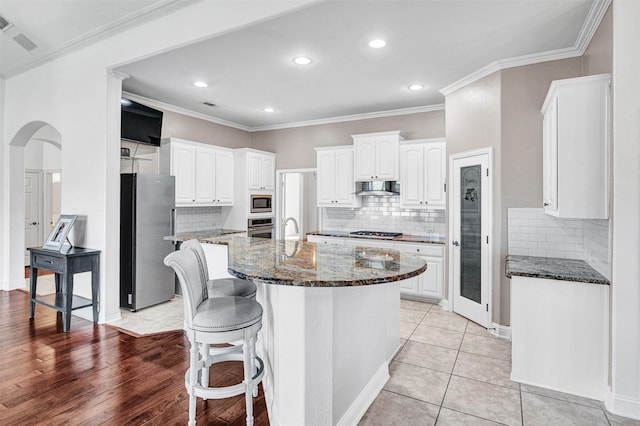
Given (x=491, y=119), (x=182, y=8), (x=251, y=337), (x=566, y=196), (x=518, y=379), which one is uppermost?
(x=182, y=8)

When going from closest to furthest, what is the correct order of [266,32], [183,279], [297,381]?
1. [297,381]
2. [183,279]
3. [266,32]

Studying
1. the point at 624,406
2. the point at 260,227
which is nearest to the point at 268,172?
the point at 260,227

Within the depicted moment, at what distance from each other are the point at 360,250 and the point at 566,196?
1604 mm

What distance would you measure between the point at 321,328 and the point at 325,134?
15.7 ft

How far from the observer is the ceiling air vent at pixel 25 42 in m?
4.00

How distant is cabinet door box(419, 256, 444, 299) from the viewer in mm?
4641

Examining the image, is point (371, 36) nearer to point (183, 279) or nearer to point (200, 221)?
point (183, 279)

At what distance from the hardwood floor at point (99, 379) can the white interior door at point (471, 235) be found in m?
2.69

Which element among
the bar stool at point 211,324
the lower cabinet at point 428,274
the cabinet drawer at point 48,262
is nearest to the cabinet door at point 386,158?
the lower cabinet at point 428,274

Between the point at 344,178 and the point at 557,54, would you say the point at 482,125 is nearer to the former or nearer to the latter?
the point at 557,54

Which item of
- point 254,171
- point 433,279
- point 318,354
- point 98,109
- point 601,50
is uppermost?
point 601,50

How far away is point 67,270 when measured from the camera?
11.8 ft

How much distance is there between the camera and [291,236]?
7199 mm

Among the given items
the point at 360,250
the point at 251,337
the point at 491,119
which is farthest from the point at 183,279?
the point at 491,119
